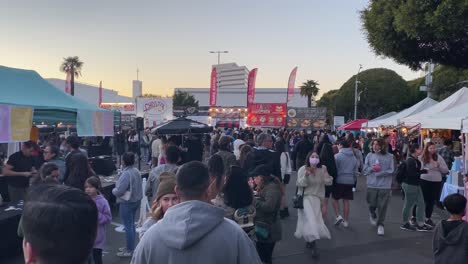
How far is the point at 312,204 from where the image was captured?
24.1 ft

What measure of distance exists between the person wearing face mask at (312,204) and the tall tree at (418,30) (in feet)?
18.6

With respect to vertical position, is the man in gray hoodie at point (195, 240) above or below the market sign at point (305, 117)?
→ below

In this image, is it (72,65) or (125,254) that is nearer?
(125,254)

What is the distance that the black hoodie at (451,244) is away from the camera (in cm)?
398

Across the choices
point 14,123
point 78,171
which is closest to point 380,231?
point 78,171

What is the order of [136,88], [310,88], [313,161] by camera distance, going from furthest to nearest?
[136,88], [310,88], [313,161]

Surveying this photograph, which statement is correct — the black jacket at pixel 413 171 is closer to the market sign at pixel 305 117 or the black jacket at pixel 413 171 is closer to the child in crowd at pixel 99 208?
the child in crowd at pixel 99 208

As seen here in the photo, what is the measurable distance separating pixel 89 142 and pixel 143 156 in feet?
10.3

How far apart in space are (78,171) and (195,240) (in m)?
4.43

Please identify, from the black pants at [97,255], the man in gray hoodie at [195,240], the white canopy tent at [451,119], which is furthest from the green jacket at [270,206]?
the white canopy tent at [451,119]

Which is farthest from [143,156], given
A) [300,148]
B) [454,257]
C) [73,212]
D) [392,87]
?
[392,87]

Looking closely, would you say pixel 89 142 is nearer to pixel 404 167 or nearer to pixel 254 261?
pixel 404 167

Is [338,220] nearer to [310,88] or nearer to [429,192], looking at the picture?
[429,192]

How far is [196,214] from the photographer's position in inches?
93.5
